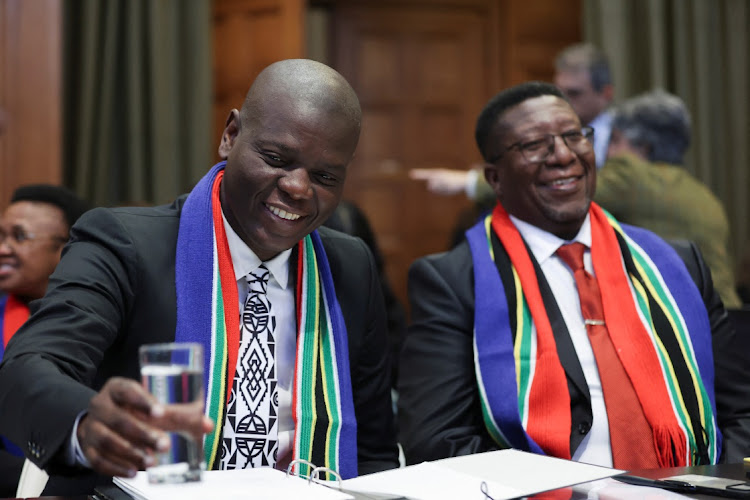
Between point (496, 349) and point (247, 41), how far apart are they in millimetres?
3775

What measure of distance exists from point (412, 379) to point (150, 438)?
1.19 meters

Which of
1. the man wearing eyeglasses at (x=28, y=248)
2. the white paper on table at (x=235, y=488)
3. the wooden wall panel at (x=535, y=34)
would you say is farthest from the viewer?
the wooden wall panel at (x=535, y=34)

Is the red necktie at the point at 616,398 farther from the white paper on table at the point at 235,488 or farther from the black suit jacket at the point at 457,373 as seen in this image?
the white paper on table at the point at 235,488

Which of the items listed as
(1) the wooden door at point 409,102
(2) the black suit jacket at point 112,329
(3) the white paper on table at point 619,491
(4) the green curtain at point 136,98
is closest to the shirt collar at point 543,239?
(2) the black suit jacket at point 112,329

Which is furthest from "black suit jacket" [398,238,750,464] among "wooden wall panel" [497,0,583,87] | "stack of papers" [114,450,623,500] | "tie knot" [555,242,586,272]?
"wooden wall panel" [497,0,583,87]

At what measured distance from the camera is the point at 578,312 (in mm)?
2232

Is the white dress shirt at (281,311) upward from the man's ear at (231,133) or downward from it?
downward

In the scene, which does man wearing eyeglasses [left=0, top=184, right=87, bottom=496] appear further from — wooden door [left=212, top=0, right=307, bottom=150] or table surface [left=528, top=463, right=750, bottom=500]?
wooden door [left=212, top=0, right=307, bottom=150]

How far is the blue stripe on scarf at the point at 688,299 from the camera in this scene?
2199 millimetres

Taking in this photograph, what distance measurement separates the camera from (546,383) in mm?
2064

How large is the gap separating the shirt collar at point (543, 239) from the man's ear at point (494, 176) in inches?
4.4

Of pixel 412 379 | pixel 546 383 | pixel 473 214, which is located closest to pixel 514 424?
pixel 546 383

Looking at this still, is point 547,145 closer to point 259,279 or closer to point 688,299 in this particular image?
point 688,299

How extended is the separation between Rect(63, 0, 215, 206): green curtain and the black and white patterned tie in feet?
11.9
